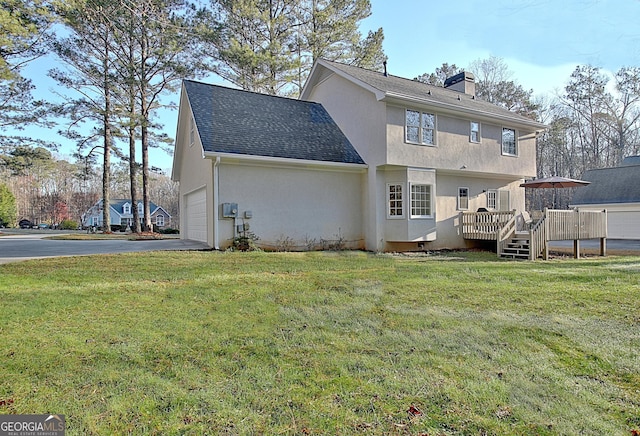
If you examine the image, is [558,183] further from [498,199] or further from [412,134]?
[412,134]

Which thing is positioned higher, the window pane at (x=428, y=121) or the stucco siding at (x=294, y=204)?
the window pane at (x=428, y=121)

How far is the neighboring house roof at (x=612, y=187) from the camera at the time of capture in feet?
67.9

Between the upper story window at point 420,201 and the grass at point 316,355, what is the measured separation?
613 cm

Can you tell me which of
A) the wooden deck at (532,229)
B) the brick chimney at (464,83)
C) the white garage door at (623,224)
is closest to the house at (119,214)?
the brick chimney at (464,83)

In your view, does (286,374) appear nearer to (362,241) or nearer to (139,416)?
(139,416)

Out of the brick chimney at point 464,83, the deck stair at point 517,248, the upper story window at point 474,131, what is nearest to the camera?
the deck stair at point 517,248

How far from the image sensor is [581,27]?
6703 millimetres

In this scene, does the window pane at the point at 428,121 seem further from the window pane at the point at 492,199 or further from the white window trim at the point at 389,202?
the window pane at the point at 492,199

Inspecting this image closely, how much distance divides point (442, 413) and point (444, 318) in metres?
2.35

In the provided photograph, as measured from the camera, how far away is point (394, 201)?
42.5 ft

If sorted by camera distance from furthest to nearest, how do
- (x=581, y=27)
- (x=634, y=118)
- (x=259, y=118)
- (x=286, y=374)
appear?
(x=634, y=118) < (x=259, y=118) < (x=581, y=27) < (x=286, y=374)

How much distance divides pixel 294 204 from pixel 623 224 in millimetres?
20341

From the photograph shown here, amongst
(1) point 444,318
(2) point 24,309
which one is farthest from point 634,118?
(2) point 24,309

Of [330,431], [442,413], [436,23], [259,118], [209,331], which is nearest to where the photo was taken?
[330,431]
